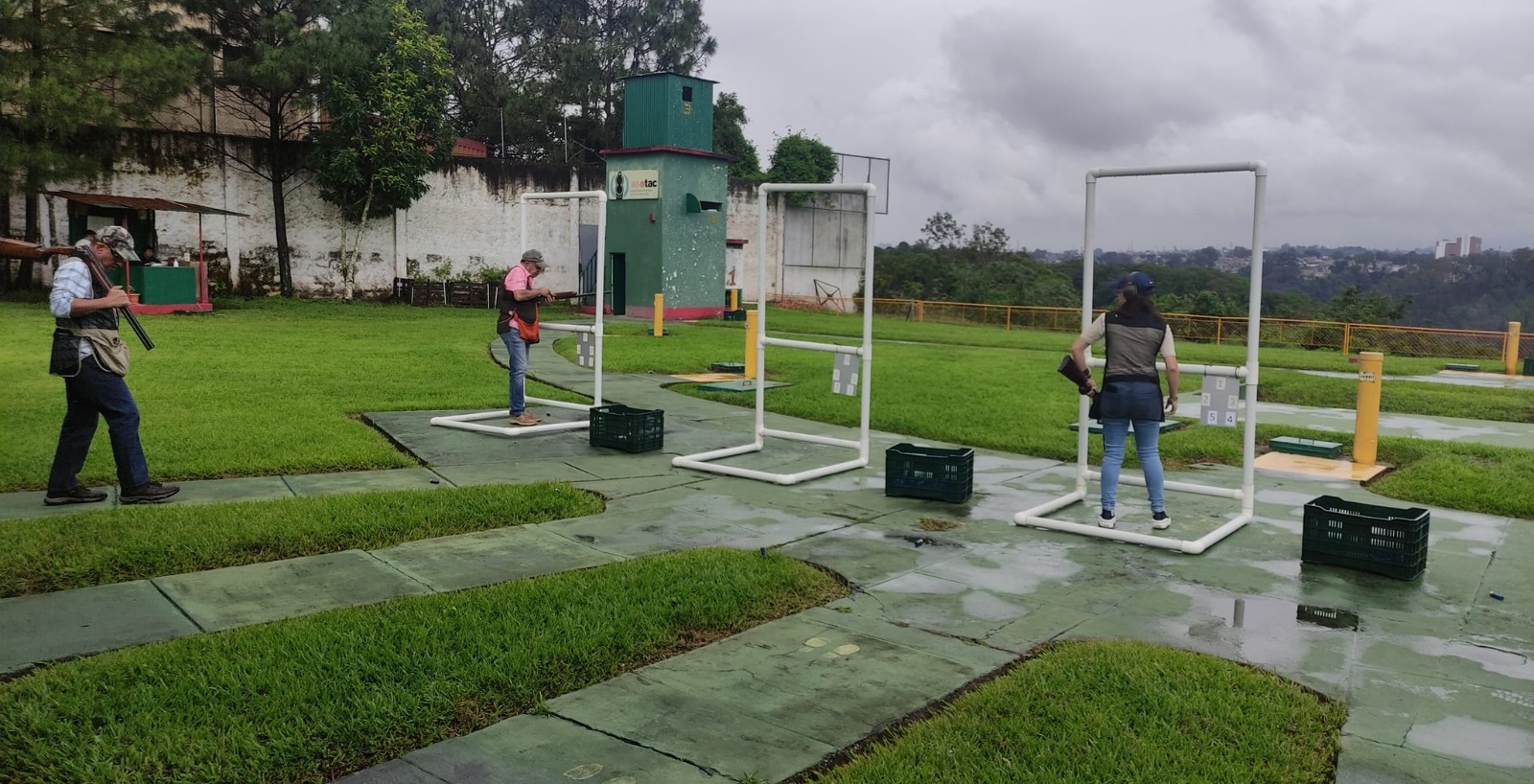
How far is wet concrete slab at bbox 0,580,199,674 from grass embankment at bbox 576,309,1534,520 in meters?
7.72

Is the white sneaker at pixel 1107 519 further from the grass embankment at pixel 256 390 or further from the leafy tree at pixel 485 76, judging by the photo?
the leafy tree at pixel 485 76

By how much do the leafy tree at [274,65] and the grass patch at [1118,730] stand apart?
30168 millimetres

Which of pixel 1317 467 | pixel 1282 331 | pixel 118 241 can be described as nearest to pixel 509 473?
pixel 118 241

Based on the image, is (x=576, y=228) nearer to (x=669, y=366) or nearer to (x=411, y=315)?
(x=411, y=315)

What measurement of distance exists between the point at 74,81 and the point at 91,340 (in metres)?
22.4

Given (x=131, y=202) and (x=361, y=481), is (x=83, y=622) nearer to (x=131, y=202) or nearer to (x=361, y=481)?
(x=361, y=481)

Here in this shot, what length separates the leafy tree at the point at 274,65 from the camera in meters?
30.0

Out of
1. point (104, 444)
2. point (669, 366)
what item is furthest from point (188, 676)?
point (669, 366)

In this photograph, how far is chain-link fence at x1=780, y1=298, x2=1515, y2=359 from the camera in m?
27.9

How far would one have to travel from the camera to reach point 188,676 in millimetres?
4363

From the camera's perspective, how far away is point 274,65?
29.6 metres

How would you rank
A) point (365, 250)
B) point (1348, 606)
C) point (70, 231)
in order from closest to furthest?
1. point (1348, 606)
2. point (70, 231)
3. point (365, 250)

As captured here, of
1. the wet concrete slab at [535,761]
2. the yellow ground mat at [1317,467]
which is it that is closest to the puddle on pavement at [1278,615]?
the wet concrete slab at [535,761]

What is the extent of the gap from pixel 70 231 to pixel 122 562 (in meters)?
25.8
